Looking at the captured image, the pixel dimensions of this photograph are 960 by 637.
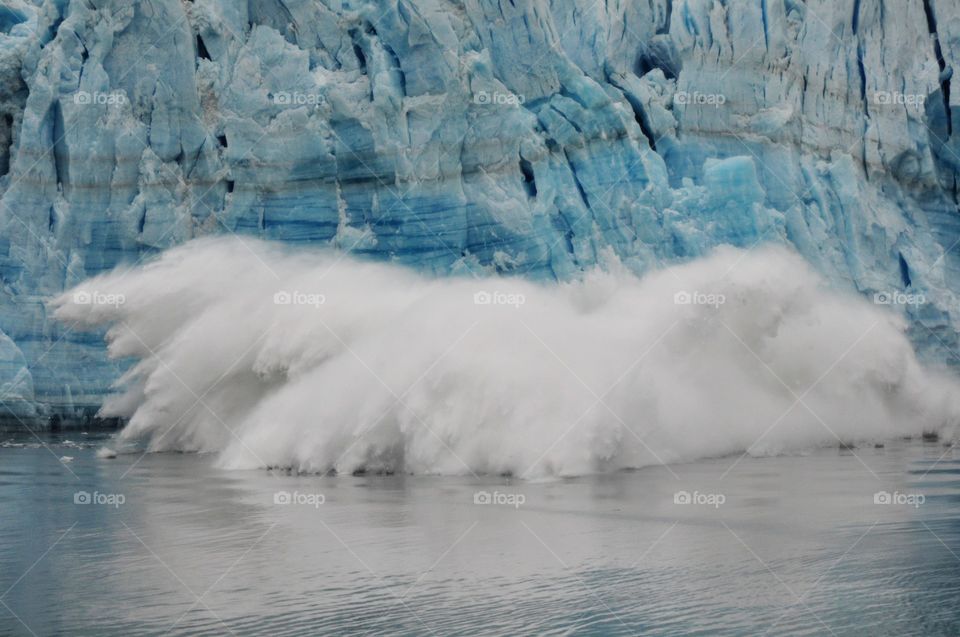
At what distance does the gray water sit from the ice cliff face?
24.1 feet

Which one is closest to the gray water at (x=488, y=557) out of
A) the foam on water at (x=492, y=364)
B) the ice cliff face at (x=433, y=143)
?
the foam on water at (x=492, y=364)

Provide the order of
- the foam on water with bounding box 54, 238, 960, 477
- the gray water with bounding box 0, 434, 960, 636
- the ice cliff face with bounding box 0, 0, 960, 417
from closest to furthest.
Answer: the gray water with bounding box 0, 434, 960, 636 → the foam on water with bounding box 54, 238, 960, 477 → the ice cliff face with bounding box 0, 0, 960, 417

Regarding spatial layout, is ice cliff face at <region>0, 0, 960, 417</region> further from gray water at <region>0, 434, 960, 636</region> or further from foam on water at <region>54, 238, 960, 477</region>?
gray water at <region>0, 434, 960, 636</region>

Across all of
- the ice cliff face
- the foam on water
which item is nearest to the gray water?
the foam on water

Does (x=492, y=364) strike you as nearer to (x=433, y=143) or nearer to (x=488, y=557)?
(x=488, y=557)

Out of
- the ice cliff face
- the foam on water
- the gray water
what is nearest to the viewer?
the gray water

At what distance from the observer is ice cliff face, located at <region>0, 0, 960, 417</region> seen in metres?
16.8

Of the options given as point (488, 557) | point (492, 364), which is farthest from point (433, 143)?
point (488, 557)

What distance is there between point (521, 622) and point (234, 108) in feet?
45.3

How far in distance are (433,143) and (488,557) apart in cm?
1118

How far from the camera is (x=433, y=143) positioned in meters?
16.9

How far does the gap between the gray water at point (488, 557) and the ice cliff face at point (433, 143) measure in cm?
733

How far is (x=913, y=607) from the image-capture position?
205 inches

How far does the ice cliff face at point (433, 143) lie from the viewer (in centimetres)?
1684
